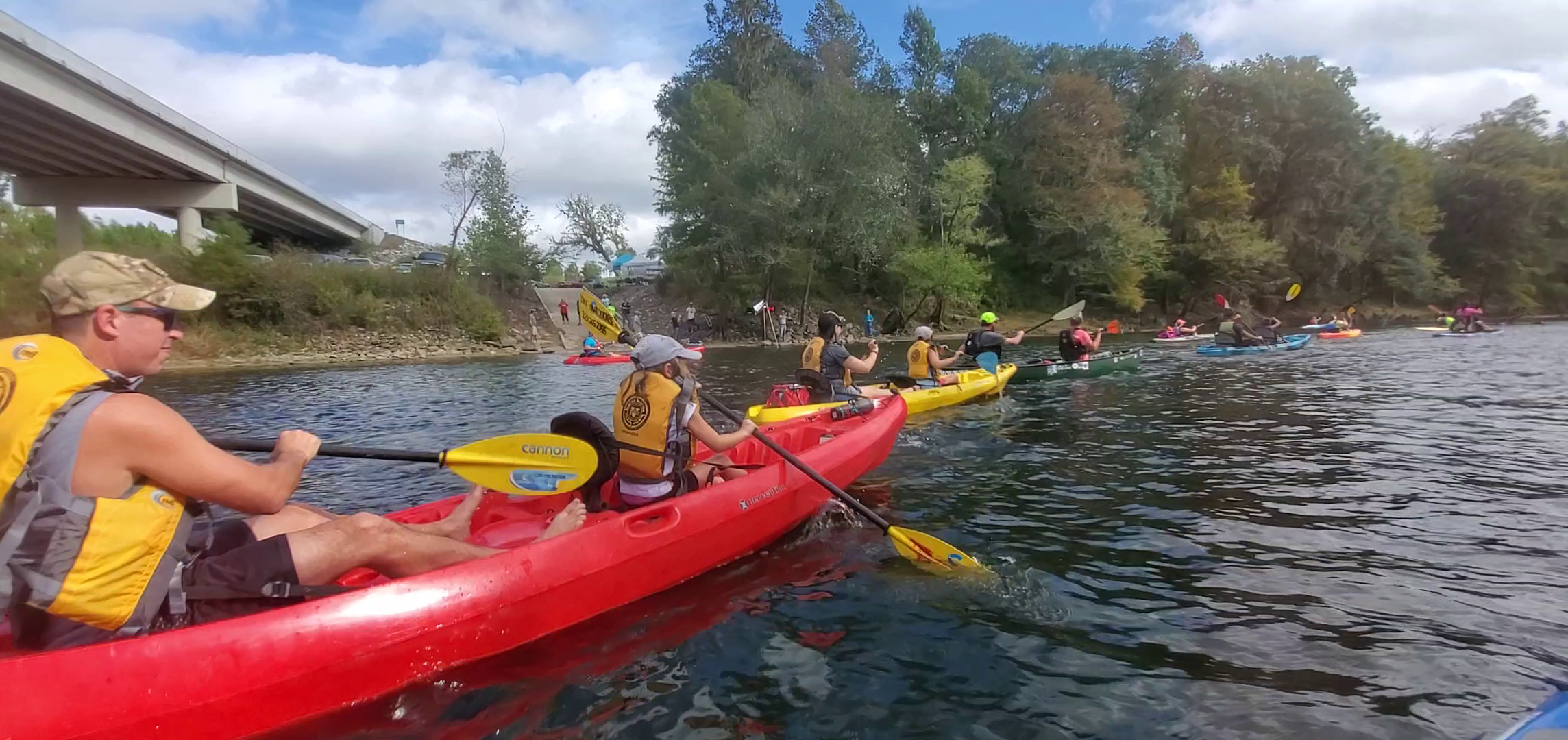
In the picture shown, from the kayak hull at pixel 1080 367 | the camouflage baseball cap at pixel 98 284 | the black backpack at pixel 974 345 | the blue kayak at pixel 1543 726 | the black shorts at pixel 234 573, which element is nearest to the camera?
the blue kayak at pixel 1543 726

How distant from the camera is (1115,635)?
4.21m

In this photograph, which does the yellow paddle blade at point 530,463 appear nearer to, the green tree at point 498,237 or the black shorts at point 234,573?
the black shorts at point 234,573

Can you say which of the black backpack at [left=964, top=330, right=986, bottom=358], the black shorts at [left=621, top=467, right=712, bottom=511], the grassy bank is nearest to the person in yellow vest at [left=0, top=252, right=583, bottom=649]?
the black shorts at [left=621, top=467, right=712, bottom=511]

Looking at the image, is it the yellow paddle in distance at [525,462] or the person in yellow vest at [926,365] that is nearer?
the yellow paddle in distance at [525,462]

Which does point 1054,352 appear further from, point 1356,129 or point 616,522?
point 1356,129

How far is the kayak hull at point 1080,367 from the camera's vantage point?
1534 centimetres

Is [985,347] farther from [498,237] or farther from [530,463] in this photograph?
[498,237]

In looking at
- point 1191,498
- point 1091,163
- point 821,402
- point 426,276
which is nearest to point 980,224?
point 1091,163

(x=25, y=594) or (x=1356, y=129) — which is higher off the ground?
(x=1356, y=129)

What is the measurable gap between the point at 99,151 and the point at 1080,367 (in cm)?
2941

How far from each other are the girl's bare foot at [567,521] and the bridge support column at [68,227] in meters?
33.5

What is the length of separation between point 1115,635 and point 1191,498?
10.0ft

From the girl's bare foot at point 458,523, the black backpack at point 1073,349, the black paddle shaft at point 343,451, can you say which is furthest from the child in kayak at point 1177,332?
the black paddle shaft at point 343,451

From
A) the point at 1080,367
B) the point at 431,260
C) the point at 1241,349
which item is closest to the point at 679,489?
the point at 1080,367
